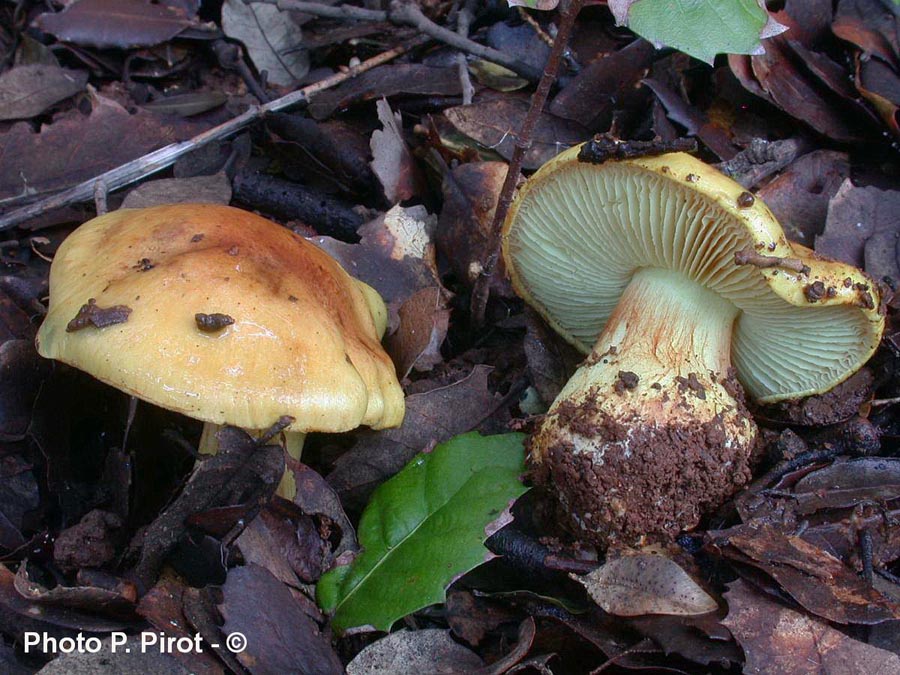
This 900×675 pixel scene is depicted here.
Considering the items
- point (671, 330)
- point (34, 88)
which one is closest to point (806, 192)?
point (671, 330)

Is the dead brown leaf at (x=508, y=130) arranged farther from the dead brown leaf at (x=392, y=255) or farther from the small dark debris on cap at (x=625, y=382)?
the small dark debris on cap at (x=625, y=382)

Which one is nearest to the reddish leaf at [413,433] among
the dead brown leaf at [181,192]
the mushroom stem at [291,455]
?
the mushroom stem at [291,455]

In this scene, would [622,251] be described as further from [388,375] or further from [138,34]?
[138,34]

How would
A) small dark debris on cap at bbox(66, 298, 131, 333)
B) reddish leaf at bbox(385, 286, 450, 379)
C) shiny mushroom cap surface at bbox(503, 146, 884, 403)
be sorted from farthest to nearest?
1. reddish leaf at bbox(385, 286, 450, 379)
2. shiny mushroom cap surface at bbox(503, 146, 884, 403)
3. small dark debris on cap at bbox(66, 298, 131, 333)

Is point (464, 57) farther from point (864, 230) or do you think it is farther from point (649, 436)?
point (649, 436)

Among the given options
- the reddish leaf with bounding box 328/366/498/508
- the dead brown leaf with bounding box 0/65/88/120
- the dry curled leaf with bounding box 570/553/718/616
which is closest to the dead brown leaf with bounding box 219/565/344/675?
the reddish leaf with bounding box 328/366/498/508

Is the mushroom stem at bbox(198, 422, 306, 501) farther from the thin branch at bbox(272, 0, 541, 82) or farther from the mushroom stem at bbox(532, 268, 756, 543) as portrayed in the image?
the thin branch at bbox(272, 0, 541, 82)
